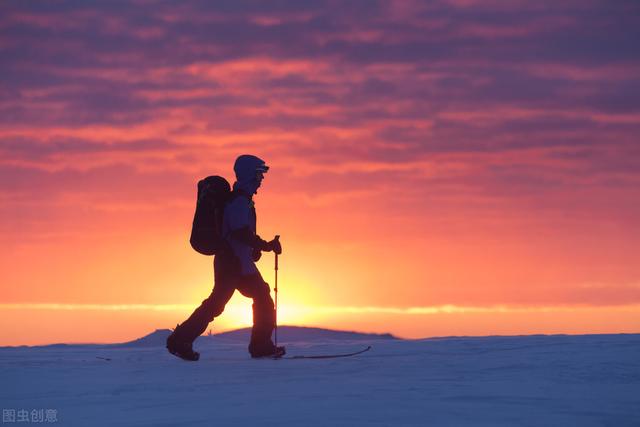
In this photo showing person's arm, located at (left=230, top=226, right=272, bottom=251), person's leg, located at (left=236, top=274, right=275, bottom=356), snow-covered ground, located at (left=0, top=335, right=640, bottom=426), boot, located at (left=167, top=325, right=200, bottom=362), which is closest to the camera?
snow-covered ground, located at (left=0, top=335, right=640, bottom=426)

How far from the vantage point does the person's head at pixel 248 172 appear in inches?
480

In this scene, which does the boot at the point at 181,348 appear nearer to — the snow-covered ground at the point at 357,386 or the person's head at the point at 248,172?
the snow-covered ground at the point at 357,386

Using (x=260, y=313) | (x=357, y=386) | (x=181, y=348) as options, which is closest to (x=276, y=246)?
(x=260, y=313)

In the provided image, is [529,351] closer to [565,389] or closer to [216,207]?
[565,389]

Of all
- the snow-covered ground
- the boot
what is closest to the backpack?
the boot

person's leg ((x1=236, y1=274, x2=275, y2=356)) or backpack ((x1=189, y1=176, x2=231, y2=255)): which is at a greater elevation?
backpack ((x1=189, y1=176, x2=231, y2=255))

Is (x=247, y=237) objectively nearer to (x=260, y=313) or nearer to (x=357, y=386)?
(x=260, y=313)

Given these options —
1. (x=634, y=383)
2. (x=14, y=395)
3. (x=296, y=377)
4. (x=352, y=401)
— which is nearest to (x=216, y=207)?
(x=296, y=377)

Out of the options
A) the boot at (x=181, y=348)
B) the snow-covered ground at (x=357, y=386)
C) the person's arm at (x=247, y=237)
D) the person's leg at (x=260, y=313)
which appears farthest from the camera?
the person's leg at (x=260, y=313)

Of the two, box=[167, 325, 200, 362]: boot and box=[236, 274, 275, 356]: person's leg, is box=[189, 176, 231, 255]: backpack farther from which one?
box=[167, 325, 200, 362]: boot

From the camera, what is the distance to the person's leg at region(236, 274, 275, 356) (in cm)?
1216

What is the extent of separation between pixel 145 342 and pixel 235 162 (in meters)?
5.73

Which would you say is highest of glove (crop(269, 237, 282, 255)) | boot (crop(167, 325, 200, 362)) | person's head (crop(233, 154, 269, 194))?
Answer: person's head (crop(233, 154, 269, 194))

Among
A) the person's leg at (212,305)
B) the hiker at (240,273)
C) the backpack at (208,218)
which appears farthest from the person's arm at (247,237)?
the person's leg at (212,305)
